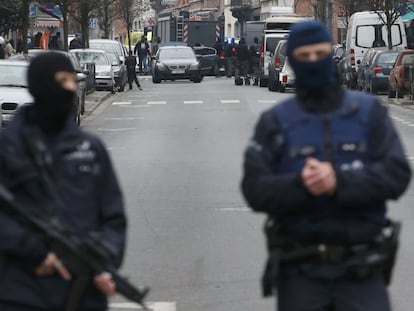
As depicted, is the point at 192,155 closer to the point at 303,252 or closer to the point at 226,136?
the point at 226,136

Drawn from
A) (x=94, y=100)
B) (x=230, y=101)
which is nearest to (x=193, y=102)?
(x=230, y=101)

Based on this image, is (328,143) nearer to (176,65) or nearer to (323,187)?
(323,187)


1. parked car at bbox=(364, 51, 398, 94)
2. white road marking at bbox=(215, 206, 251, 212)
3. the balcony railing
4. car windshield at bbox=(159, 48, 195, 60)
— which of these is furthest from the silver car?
the balcony railing

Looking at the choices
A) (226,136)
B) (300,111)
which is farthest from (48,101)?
(226,136)

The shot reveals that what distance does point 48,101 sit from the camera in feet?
15.9

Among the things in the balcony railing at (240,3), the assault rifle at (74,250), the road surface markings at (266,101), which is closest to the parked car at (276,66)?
the road surface markings at (266,101)

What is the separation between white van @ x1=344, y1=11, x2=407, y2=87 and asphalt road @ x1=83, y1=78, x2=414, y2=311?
53.8 ft

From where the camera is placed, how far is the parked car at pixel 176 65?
51.7 meters

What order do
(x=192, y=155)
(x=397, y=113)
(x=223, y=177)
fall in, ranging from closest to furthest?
1. (x=223, y=177)
2. (x=192, y=155)
3. (x=397, y=113)

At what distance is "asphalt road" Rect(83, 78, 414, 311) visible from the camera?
9336mm

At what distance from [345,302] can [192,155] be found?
51.0 feet

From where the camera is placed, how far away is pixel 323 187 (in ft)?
15.5

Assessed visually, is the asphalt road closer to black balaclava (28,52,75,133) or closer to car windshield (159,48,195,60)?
black balaclava (28,52,75,133)

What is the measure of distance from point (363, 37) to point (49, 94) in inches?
1649
